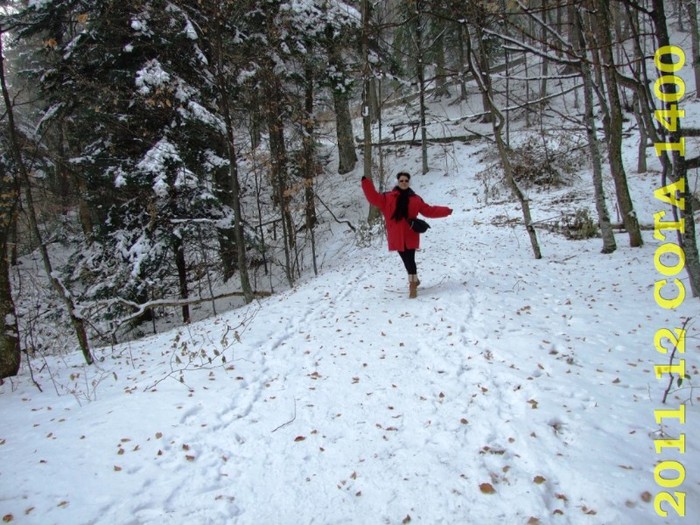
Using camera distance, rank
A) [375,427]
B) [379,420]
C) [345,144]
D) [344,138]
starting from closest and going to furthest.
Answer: [375,427]
[379,420]
[344,138]
[345,144]

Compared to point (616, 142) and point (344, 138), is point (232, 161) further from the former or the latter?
point (344, 138)

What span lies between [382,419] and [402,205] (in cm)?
417

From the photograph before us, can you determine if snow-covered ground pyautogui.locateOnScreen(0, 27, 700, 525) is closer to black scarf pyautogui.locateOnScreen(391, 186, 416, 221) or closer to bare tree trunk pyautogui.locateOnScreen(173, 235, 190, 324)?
black scarf pyautogui.locateOnScreen(391, 186, 416, 221)

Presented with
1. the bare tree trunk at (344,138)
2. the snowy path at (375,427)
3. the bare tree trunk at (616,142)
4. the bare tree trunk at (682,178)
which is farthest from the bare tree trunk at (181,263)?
the bare tree trunk at (682,178)

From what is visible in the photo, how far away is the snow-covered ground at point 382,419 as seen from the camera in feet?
9.32

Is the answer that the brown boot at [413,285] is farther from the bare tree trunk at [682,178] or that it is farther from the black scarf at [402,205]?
the bare tree trunk at [682,178]

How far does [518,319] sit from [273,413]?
3.81 metres

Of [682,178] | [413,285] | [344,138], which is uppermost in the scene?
[344,138]

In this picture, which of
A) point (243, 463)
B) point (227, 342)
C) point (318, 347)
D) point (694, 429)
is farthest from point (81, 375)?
point (694, 429)

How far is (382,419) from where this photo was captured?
12.8 feet

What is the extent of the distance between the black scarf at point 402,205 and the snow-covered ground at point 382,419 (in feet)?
5.07

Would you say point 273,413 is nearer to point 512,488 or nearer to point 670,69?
point 512,488

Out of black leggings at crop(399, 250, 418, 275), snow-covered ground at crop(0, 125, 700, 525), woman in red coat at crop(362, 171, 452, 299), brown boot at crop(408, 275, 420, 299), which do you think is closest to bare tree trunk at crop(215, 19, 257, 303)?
snow-covered ground at crop(0, 125, 700, 525)

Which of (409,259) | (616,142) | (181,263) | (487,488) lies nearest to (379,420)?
(487,488)
